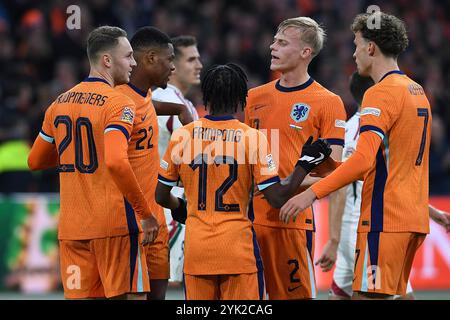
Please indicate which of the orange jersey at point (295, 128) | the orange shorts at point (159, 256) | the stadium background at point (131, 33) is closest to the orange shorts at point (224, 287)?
the orange jersey at point (295, 128)

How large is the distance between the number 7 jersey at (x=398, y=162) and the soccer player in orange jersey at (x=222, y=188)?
0.44 m

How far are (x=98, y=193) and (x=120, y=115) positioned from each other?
53 cm

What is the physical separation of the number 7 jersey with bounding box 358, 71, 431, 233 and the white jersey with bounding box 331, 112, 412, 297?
1988 mm

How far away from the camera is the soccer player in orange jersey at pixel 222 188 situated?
546 centimetres

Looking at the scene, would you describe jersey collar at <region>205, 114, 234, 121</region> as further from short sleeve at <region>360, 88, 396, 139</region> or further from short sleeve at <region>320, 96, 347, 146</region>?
short sleeve at <region>320, 96, 347, 146</region>

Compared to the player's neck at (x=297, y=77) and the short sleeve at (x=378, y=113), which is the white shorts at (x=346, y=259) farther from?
the short sleeve at (x=378, y=113)

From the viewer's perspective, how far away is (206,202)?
5.48m

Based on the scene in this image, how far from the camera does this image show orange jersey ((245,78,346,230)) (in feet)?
20.5

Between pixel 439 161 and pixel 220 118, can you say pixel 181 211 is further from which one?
pixel 439 161

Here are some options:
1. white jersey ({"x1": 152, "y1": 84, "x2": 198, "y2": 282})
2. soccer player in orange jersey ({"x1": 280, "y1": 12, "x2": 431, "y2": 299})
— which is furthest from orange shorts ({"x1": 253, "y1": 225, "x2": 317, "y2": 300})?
white jersey ({"x1": 152, "y1": 84, "x2": 198, "y2": 282})

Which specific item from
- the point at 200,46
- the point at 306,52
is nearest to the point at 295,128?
the point at 306,52
